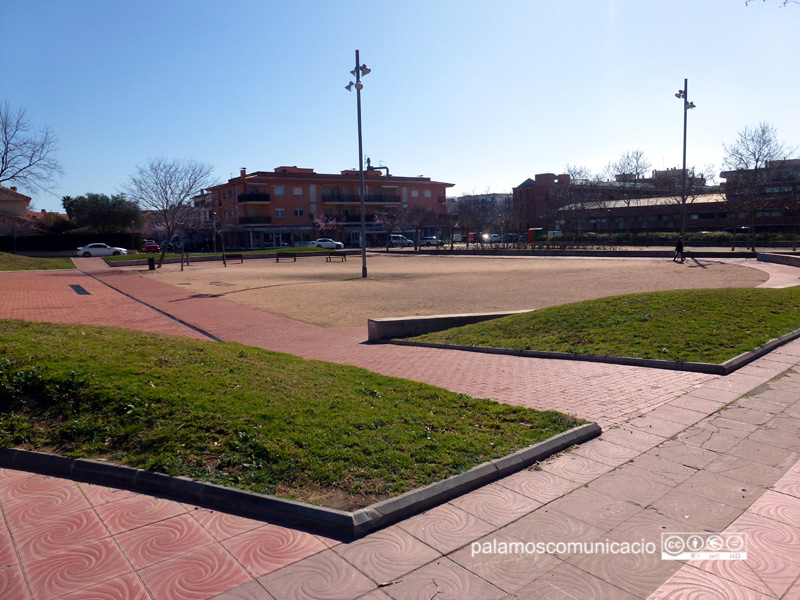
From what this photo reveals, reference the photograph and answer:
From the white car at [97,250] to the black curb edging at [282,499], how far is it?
183 feet

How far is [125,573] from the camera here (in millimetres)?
3137

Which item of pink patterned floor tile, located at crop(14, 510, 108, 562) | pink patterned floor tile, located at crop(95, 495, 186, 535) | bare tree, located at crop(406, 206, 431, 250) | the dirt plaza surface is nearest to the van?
bare tree, located at crop(406, 206, 431, 250)

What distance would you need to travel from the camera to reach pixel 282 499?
12.5 ft

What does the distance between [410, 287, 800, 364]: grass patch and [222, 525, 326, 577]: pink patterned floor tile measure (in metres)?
6.48

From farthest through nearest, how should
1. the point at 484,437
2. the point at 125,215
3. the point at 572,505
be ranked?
the point at 125,215, the point at 484,437, the point at 572,505

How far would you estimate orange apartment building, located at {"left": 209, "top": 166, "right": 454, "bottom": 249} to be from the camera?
73000 mm

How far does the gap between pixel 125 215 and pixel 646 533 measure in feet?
248

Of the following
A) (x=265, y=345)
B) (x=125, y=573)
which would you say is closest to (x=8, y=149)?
(x=265, y=345)

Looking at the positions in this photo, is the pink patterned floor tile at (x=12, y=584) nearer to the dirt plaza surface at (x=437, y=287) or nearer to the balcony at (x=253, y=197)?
the dirt plaza surface at (x=437, y=287)

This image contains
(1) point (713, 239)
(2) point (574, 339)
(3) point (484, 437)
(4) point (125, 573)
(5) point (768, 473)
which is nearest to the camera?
(4) point (125, 573)

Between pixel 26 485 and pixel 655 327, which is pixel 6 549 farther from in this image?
pixel 655 327

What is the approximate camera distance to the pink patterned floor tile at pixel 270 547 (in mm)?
3248

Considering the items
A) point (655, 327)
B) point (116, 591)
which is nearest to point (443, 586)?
point (116, 591)

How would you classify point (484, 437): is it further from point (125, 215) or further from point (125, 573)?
point (125, 215)
